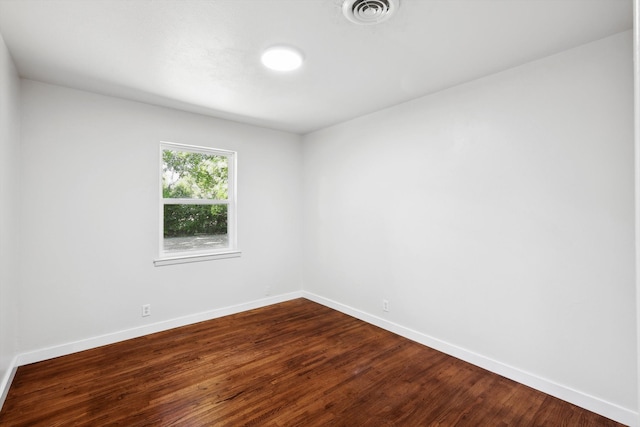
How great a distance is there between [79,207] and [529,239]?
398 cm

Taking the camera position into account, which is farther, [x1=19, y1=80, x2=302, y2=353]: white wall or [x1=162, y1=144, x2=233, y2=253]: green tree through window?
[x1=162, y1=144, x2=233, y2=253]: green tree through window

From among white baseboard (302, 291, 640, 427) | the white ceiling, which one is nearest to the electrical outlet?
the white ceiling

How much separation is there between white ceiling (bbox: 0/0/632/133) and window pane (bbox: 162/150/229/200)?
0.83m

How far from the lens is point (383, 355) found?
2857 millimetres

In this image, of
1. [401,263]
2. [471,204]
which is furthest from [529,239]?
[401,263]

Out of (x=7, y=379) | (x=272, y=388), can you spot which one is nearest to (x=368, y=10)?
(x=272, y=388)

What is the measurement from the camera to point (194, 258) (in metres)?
3.65

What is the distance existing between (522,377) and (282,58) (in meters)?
3.08

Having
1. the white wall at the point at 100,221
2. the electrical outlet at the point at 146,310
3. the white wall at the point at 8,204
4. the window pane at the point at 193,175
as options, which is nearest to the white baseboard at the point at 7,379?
the white wall at the point at 8,204

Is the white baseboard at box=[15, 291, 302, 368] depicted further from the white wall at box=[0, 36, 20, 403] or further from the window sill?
the window sill

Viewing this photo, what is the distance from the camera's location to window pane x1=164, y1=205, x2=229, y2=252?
3.60m

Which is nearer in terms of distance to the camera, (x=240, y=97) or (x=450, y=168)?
(x=450, y=168)

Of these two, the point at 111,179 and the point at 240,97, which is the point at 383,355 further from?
the point at 111,179

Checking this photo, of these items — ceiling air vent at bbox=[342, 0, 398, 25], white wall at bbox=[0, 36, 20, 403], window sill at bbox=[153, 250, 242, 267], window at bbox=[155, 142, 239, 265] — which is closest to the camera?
ceiling air vent at bbox=[342, 0, 398, 25]
